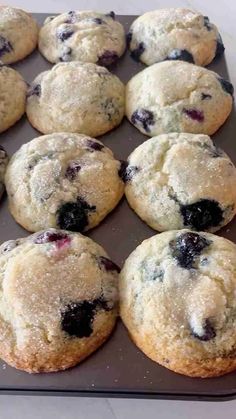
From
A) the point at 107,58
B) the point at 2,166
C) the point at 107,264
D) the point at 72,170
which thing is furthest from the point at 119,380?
the point at 107,58

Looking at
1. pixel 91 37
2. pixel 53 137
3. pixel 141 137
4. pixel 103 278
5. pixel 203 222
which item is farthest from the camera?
pixel 91 37

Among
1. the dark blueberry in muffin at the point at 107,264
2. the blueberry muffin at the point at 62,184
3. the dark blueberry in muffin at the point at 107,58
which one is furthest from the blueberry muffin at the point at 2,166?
the dark blueberry in muffin at the point at 107,58

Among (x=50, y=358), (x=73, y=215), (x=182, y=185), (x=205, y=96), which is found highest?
(x=205, y=96)

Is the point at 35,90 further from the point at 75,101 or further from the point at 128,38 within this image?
the point at 128,38

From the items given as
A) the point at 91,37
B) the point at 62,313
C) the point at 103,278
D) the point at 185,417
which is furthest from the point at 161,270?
the point at 91,37

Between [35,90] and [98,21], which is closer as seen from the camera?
[35,90]

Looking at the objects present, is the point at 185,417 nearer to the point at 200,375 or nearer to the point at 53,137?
the point at 200,375
